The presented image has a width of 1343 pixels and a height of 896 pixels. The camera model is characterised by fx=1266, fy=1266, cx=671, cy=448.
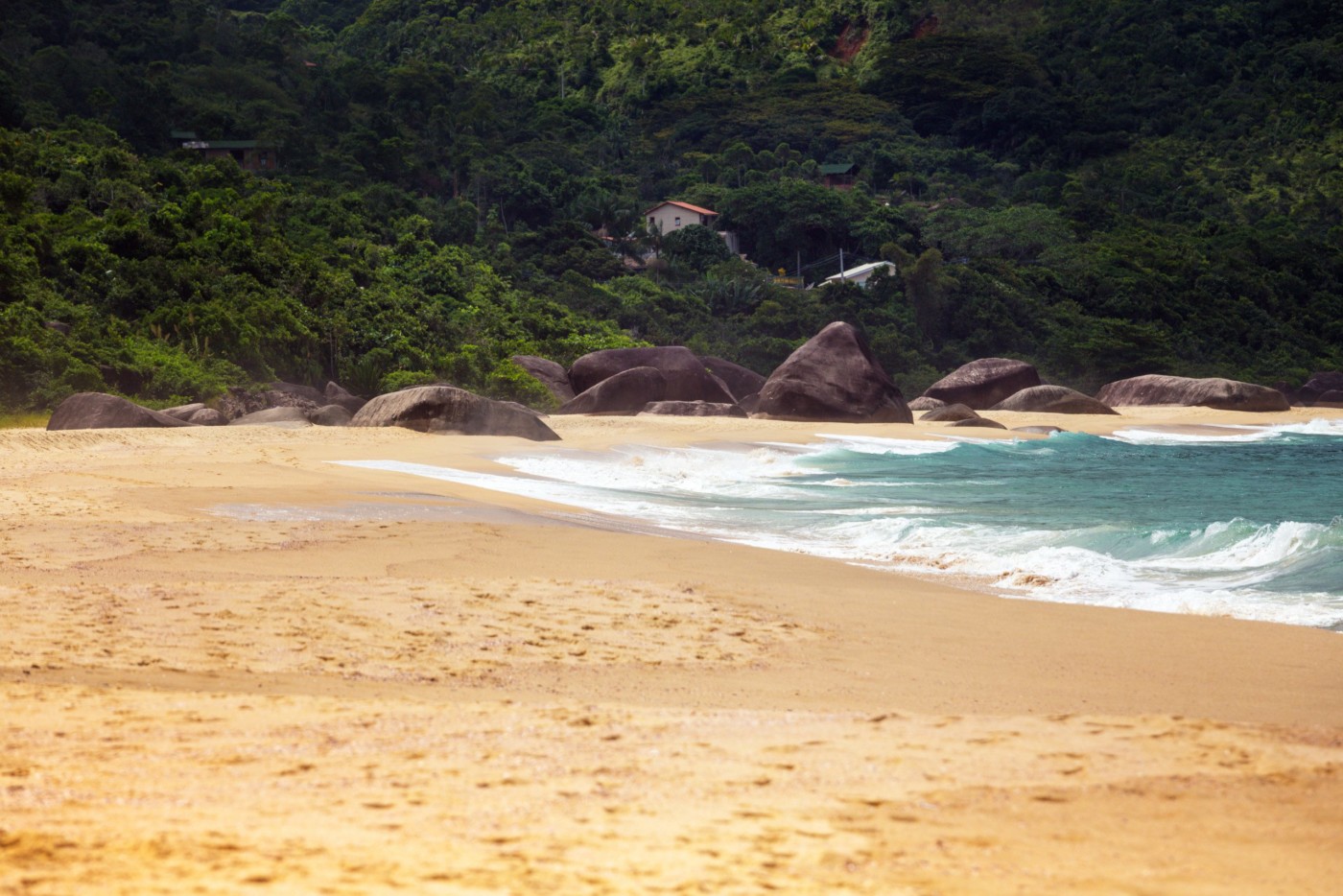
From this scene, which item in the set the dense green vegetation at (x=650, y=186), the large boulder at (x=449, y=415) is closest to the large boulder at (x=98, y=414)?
the dense green vegetation at (x=650, y=186)

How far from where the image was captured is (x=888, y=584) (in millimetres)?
7684

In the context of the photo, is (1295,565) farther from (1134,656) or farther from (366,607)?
(366,607)

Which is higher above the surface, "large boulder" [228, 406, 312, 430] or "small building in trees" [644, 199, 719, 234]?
"small building in trees" [644, 199, 719, 234]

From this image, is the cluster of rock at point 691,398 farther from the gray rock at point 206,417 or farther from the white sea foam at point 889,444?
the white sea foam at point 889,444

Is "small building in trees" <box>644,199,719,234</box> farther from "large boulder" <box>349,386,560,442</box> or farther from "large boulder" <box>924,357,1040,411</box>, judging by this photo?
"large boulder" <box>349,386,560,442</box>

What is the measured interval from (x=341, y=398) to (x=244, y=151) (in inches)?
1130

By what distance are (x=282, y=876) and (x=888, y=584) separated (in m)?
5.54

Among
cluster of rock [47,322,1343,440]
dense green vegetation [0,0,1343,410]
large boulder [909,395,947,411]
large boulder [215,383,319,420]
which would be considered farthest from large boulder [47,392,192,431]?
large boulder [909,395,947,411]

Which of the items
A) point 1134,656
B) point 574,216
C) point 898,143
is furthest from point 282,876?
point 898,143

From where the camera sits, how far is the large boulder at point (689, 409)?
25.3 metres

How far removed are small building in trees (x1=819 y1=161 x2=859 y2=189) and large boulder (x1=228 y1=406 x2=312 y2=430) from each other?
5218 cm

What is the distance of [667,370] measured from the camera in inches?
1086

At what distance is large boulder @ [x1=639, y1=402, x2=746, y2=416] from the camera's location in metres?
25.3

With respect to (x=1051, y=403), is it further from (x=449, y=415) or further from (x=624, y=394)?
(x=449, y=415)
